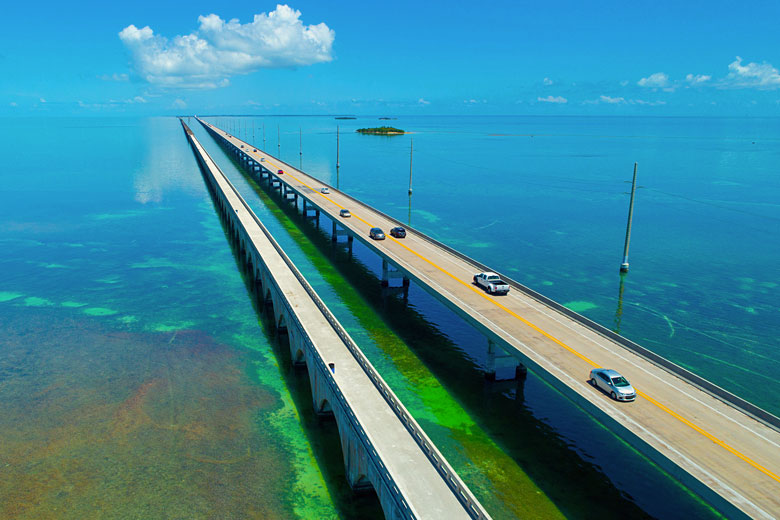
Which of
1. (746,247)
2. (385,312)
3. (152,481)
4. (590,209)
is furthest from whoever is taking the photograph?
(590,209)

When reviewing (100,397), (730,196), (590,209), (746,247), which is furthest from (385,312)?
(730,196)

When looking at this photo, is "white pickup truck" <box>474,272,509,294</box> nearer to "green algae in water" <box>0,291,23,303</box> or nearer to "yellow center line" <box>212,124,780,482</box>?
"yellow center line" <box>212,124,780,482</box>

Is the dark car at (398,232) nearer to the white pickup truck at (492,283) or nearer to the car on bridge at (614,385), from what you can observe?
the white pickup truck at (492,283)

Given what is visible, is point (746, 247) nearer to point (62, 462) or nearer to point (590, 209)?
point (590, 209)

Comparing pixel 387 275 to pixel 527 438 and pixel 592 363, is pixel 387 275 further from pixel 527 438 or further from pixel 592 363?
pixel 592 363

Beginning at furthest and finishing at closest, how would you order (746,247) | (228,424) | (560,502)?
1. (746,247)
2. (228,424)
3. (560,502)

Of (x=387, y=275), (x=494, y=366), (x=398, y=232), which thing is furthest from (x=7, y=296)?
(x=494, y=366)

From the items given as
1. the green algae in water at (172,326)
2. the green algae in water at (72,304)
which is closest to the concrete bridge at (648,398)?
the green algae in water at (172,326)
